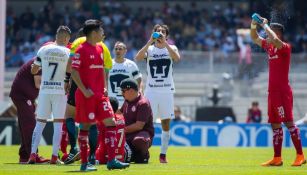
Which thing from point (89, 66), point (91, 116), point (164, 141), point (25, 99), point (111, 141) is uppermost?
point (89, 66)

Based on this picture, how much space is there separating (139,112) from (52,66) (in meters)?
1.88

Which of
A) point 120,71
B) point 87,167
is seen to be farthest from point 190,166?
point 120,71

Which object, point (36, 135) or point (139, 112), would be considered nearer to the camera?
point (36, 135)

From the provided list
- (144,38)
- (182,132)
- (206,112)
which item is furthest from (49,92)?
(144,38)

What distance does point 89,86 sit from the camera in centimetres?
1557

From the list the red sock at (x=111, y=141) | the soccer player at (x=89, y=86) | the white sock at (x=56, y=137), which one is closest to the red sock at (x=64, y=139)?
the white sock at (x=56, y=137)

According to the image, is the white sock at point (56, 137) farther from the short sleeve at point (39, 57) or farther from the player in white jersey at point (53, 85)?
→ the short sleeve at point (39, 57)

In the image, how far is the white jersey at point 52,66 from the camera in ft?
57.7

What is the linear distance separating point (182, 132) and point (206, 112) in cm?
344

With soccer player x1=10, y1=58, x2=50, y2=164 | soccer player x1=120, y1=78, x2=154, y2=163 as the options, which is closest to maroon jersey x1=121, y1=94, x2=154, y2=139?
soccer player x1=120, y1=78, x2=154, y2=163

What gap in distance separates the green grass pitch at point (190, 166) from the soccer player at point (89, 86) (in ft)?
2.34

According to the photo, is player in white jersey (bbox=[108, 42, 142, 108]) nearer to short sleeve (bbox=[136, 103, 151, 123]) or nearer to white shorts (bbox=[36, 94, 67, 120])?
short sleeve (bbox=[136, 103, 151, 123])

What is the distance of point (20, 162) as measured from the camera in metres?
18.2

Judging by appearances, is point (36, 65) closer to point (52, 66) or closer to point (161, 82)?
point (52, 66)
